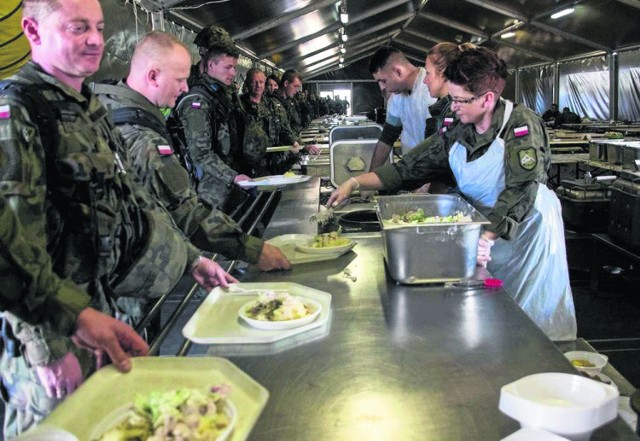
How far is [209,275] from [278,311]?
1.18 feet

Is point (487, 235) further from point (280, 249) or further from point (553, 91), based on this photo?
point (553, 91)

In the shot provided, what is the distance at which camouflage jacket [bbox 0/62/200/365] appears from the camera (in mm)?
1161

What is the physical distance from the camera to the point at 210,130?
3.32m

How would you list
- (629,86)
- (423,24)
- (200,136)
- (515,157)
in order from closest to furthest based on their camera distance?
1. (515,157)
2. (200,136)
3. (629,86)
4. (423,24)

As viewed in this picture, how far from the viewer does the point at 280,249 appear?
1.97 m

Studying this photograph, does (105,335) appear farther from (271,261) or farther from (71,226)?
(271,261)

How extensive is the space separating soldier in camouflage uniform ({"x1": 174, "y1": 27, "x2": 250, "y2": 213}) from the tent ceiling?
1.14m

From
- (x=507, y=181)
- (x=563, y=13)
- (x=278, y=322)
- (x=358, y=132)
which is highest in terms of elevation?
(x=563, y=13)

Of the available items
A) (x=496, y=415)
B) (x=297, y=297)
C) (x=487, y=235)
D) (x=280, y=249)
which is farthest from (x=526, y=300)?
(x=496, y=415)

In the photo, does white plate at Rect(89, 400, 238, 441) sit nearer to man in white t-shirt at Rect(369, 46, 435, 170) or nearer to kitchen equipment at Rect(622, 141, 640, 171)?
man in white t-shirt at Rect(369, 46, 435, 170)

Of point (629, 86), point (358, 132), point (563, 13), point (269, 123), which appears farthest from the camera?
point (629, 86)

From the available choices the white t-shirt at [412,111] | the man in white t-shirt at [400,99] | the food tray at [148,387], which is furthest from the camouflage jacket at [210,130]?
the food tray at [148,387]

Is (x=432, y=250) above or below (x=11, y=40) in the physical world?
below

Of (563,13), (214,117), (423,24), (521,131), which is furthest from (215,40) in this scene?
(423,24)
